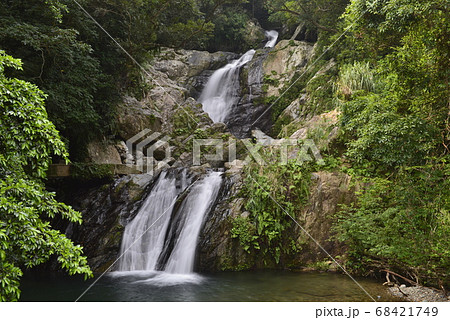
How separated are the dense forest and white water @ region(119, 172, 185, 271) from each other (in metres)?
2.17

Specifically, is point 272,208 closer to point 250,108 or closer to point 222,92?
point 250,108

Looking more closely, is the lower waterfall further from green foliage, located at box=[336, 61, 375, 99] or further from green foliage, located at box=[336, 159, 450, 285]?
green foliage, located at box=[336, 61, 375, 99]

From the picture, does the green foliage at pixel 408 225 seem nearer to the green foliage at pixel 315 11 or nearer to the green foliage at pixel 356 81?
the green foliage at pixel 356 81

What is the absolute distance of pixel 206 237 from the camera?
26.6 feet

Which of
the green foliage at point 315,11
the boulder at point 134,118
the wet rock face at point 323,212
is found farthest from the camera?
the green foliage at point 315,11

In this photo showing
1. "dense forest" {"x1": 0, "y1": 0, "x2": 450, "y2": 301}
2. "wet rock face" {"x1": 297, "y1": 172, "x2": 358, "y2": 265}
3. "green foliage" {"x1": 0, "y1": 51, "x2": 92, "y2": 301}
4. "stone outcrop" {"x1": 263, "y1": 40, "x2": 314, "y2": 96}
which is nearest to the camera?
"green foliage" {"x1": 0, "y1": 51, "x2": 92, "y2": 301}

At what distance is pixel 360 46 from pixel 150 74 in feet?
35.7

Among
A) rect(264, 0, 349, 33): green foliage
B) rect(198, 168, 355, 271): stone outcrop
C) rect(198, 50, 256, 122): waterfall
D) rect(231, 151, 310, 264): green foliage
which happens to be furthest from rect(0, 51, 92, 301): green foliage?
rect(264, 0, 349, 33): green foliage

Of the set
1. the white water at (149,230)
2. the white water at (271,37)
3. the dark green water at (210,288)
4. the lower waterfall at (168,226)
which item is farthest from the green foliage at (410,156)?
the white water at (271,37)

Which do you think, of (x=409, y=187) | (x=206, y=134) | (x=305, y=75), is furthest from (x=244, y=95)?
(x=409, y=187)

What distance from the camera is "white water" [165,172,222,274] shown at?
7.77m

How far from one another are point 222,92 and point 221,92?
0.07 m

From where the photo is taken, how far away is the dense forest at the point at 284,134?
371cm

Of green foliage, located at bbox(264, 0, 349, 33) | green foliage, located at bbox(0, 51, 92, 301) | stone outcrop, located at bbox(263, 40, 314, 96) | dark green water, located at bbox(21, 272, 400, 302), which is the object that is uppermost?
green foliage, located at bbox(264, 0, 349, 33)
